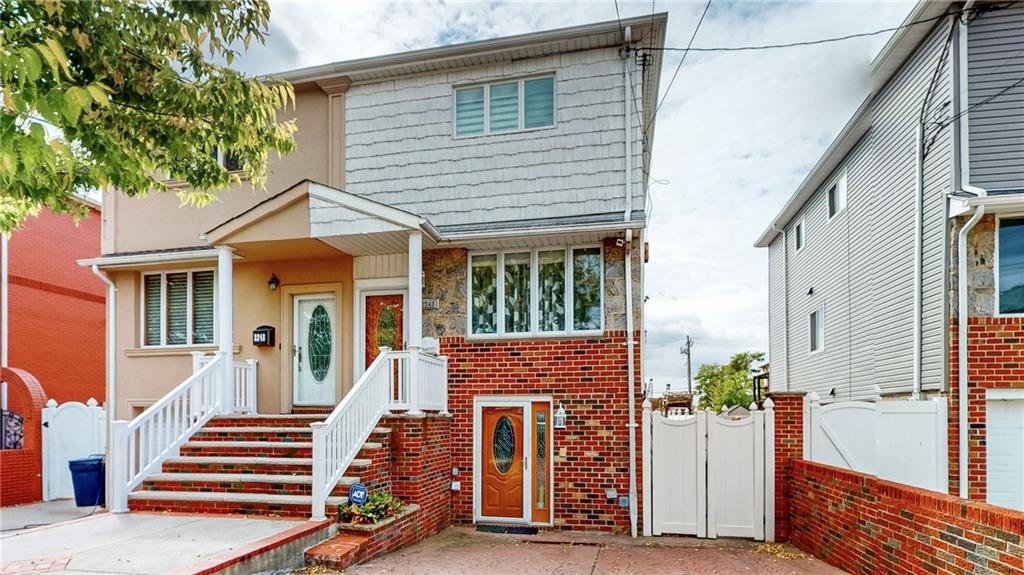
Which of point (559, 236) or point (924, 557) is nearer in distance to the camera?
point (924, 557)

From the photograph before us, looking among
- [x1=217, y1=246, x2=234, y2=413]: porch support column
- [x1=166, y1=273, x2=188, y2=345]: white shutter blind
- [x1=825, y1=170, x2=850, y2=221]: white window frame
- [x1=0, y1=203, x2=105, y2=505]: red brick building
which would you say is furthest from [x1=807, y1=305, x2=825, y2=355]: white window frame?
[x1=0, y1=203, x2=105, y2=505]: red brick building

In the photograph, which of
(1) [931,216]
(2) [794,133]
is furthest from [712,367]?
(1) [931,216]

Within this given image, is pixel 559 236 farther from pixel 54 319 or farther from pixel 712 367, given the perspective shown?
pixel 712 367

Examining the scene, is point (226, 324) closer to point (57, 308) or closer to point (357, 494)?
point (357, 494)

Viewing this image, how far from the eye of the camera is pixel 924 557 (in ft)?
15.8

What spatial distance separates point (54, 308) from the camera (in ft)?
49.1

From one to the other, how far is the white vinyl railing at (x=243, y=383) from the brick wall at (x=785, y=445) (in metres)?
7.63

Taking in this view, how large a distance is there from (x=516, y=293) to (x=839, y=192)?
8092 mm

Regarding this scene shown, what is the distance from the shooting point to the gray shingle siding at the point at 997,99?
761 centimetres

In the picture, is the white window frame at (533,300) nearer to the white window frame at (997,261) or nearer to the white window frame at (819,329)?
the white window frame at (997,261)

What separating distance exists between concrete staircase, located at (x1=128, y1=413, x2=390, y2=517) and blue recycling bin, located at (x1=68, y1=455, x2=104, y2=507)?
103 inches

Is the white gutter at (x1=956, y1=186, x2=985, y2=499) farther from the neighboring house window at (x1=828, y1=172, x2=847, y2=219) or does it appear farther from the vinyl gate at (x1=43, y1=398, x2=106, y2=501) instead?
the vinyl gate at (x1=43, y1=398, x2=106, y2=501)

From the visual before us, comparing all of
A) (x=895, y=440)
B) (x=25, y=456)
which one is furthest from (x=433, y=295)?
(x=25, y=456)

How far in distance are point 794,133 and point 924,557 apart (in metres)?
10.0
